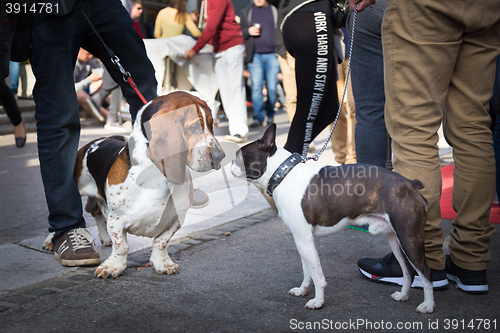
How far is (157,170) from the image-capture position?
99.4 inches

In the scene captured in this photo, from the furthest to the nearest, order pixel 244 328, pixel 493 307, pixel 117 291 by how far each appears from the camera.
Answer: pixel 117 291, pixel 493 307, pixel 244 328

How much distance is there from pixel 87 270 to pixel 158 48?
20.0ft

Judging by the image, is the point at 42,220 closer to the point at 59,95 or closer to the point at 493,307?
the point at 59,95

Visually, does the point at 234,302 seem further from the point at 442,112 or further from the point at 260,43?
the point at 260,43

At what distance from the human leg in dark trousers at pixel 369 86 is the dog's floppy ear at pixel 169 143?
1223 millimetres

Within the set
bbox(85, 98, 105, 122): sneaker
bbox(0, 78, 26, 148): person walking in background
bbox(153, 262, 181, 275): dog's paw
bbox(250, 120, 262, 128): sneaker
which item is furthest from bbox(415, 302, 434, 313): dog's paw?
bbox(85, 98, 105, 122): sneaker

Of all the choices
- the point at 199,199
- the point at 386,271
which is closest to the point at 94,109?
the point at 199,199

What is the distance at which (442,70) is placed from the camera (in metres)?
2.31

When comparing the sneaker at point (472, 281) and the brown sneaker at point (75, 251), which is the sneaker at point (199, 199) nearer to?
the brown sneaker at point (75, 251)

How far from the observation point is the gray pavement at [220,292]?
2084 millimetres

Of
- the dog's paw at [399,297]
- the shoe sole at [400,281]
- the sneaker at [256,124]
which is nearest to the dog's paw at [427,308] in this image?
the dog's paw at [399,297]

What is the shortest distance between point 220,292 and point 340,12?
6.25 ft

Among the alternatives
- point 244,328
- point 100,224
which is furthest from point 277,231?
point 244,328

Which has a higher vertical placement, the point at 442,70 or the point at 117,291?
the point at 442,70
